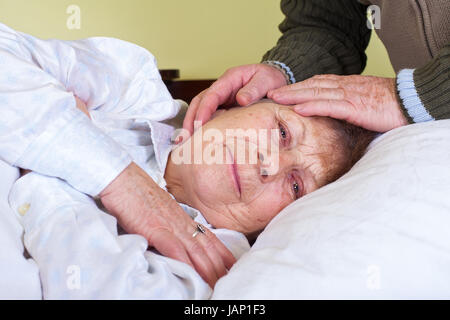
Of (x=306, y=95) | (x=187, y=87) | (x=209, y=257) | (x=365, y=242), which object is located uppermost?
(x=306, y=95)

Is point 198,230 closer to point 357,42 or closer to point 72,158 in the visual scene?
point 72,158

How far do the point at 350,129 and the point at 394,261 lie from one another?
538mm

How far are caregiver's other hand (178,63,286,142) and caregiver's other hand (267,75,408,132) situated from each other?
5.1 inches

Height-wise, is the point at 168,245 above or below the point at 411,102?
below

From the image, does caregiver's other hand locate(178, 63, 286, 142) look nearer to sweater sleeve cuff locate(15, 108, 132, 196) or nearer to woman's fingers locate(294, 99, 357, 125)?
woman's fingers locate(294, 99, 357, 125)

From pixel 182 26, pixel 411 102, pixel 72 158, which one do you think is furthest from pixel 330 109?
pixel 182 26

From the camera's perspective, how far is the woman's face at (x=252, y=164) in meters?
0.97

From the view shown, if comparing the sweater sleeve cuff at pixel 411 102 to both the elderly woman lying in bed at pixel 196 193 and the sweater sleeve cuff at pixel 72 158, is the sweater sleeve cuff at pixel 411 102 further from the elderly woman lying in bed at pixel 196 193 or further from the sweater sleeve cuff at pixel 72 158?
the sweater sleeve cuff at pixel 72 158

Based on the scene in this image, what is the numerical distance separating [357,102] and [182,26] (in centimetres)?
177

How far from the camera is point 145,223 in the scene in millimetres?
792

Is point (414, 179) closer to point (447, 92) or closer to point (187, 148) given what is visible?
point (447, 92)

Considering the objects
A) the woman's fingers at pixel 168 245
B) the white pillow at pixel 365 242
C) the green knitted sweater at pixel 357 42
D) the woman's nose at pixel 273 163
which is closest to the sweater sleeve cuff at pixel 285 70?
the green knitted sweater at pixel 357 42

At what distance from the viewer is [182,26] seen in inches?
101

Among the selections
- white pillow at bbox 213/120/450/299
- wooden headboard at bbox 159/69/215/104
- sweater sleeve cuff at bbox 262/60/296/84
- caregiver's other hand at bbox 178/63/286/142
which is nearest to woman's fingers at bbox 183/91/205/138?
caregiver's other hand at bbox 178/63/286/142
